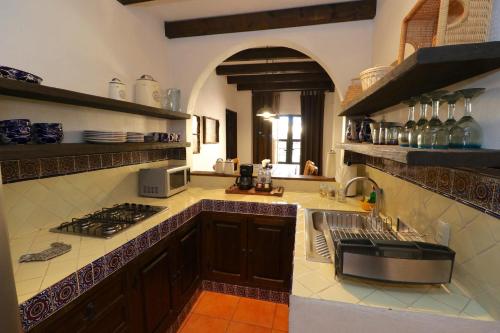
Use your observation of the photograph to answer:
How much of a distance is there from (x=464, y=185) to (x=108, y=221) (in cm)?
184

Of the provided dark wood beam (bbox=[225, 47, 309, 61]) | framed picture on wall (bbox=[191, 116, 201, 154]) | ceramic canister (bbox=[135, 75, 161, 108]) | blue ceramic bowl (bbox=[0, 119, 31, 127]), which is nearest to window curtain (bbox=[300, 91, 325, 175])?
dark wood beam (bbox=[225, 47, 309, 61])

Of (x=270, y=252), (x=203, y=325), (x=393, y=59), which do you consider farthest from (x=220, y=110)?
(x=203, y=325)

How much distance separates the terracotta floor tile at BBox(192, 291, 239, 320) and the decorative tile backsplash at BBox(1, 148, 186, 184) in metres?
1.37

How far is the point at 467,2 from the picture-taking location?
751mm

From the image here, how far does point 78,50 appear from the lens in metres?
1.65

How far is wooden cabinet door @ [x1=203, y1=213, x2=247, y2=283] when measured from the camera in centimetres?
210

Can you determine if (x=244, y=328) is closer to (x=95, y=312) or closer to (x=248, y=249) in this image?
(x=248, y=249)

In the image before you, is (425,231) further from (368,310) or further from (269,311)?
(269,311)

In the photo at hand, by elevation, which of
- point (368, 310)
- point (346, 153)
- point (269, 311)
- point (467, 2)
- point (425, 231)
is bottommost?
point (269, 311)

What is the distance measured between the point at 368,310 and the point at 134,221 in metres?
1.34

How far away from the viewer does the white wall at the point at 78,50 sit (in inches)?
51.6

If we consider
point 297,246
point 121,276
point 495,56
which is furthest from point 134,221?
point 495,56

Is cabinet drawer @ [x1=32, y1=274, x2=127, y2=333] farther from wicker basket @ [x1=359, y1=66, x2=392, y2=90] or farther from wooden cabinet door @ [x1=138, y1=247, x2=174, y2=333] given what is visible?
wicker basket @ [x1=359, y1=66, x2=392, y2=90]

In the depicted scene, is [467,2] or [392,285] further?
[392,285]
